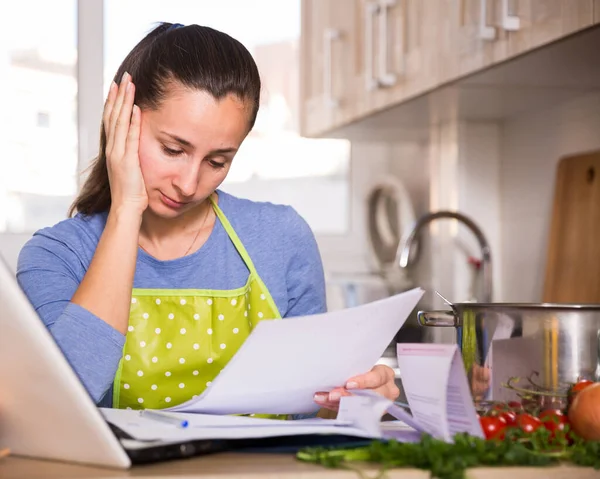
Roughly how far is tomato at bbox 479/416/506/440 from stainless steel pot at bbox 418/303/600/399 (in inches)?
3.7

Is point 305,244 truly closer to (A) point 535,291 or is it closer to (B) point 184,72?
(B) point 184,72

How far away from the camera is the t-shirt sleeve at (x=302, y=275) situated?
1512mm

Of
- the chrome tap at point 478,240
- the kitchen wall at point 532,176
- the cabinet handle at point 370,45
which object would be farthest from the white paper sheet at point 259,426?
the chrome tap at point 478,240

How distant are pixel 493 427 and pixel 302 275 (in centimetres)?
69

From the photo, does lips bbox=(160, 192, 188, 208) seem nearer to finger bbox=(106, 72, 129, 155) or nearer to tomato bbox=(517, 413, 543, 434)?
finger bbox=(106, 72, 129, 155)

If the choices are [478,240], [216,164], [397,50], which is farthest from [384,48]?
[216,164]

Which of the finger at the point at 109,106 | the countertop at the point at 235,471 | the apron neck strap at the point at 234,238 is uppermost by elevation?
the finger at the point at 109,106

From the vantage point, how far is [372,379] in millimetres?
1039

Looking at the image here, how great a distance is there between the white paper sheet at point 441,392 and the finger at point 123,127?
622 millimetres

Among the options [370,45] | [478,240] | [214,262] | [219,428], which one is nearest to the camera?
[219,428]

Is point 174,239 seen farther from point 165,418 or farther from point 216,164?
point 165,418

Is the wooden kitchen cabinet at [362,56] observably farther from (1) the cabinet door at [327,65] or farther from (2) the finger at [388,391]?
(2) the finger at [388,391]

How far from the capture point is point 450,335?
289 centimetres

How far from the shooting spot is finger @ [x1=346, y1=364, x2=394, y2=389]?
1.00 meters
